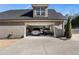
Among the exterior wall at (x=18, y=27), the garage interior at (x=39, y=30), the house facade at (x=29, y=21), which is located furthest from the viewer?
the exterior wall at (x=18, y=27)

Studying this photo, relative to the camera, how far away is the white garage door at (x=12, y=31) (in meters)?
13.7

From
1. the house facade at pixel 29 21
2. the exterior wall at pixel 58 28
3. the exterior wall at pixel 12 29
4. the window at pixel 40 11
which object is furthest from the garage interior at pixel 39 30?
the window at pixel 40 11

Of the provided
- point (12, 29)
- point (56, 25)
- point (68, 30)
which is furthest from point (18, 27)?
point (68, 30)

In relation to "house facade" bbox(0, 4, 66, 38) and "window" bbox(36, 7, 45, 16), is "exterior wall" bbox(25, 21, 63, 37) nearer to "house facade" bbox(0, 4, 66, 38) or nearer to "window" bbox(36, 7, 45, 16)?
"house facade" bbox(0, 4, 66, 38)

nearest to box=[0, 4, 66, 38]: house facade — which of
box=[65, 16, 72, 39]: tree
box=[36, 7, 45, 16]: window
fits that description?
box=[36, 7, 45, 16]: window

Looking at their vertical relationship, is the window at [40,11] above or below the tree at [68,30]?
above

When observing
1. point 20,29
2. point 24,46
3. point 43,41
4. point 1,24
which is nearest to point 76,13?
point 43,41

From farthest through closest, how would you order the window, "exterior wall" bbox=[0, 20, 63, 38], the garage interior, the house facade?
1. the window
2. "exterior wall" bbox=[0, 20, 63, 38]
3. the house facade
4. the garage interior

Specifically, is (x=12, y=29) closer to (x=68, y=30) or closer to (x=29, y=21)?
(x=29, y=21)

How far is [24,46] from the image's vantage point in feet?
37.9

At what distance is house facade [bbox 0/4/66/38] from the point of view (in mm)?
13663

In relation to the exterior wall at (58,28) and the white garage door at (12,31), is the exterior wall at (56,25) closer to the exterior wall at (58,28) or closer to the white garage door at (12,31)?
the exterior wall at (58,28)
